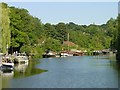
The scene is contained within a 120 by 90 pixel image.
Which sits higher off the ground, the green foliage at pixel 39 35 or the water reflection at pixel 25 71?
the green foliage at pixel 39 35

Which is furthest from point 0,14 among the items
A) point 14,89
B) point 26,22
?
point 26,22

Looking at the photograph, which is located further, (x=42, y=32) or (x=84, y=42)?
(x=84, y=42)

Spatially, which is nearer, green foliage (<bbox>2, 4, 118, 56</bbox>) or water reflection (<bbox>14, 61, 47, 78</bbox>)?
water reflection (<bbox>14, 61, 47, 78</bbox>)

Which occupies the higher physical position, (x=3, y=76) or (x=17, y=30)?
(x=17, y=30)

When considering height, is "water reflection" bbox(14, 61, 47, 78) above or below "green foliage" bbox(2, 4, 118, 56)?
below

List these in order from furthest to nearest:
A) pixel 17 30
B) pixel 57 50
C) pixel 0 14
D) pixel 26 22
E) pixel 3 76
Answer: pixel 57 50, pixel 26 22, pixel 17 30, pixel 0 14, pixel 3 76

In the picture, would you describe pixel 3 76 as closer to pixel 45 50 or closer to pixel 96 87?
pixel 96 87

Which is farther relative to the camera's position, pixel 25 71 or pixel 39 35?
pixel 39 35

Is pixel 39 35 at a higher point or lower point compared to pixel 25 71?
higher

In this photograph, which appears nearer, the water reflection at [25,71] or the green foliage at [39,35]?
the water reflection at [25,71]

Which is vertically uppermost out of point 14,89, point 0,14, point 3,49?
point 0,14

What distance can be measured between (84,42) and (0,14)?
92.9 meters

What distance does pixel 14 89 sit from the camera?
28859 millimetres

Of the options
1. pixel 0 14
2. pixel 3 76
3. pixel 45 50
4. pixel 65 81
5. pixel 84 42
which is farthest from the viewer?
pixel 84 42
